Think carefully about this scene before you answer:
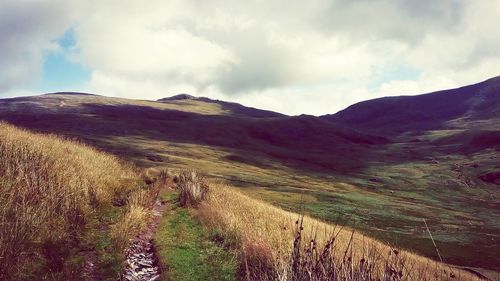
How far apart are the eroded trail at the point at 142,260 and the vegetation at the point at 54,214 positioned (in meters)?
0.43

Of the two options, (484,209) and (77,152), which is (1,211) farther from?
(484,209)

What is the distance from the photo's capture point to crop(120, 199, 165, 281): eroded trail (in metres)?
13.4

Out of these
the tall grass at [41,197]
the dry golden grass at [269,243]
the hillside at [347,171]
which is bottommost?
the hillside at [347,171]

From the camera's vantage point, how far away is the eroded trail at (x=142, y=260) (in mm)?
13382

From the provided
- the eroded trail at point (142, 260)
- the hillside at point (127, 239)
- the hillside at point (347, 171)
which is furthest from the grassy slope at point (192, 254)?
the hillside at point (347, 171)

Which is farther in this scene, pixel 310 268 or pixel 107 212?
pixel 107 212

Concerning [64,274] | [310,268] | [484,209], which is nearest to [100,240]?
[64,274]

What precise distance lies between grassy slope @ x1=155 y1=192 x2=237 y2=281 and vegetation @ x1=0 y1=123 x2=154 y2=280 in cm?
142

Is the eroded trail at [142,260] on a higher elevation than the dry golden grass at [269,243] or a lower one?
lower

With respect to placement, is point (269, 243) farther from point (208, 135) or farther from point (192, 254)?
point (208, 135)

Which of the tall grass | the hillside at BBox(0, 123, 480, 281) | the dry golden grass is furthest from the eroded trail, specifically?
the dry golden grass

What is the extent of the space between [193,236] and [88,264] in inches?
244

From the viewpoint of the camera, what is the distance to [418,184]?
119562 millimetres

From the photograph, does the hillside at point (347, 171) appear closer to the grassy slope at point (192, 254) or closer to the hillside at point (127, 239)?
the hillside at point (127, 239)
